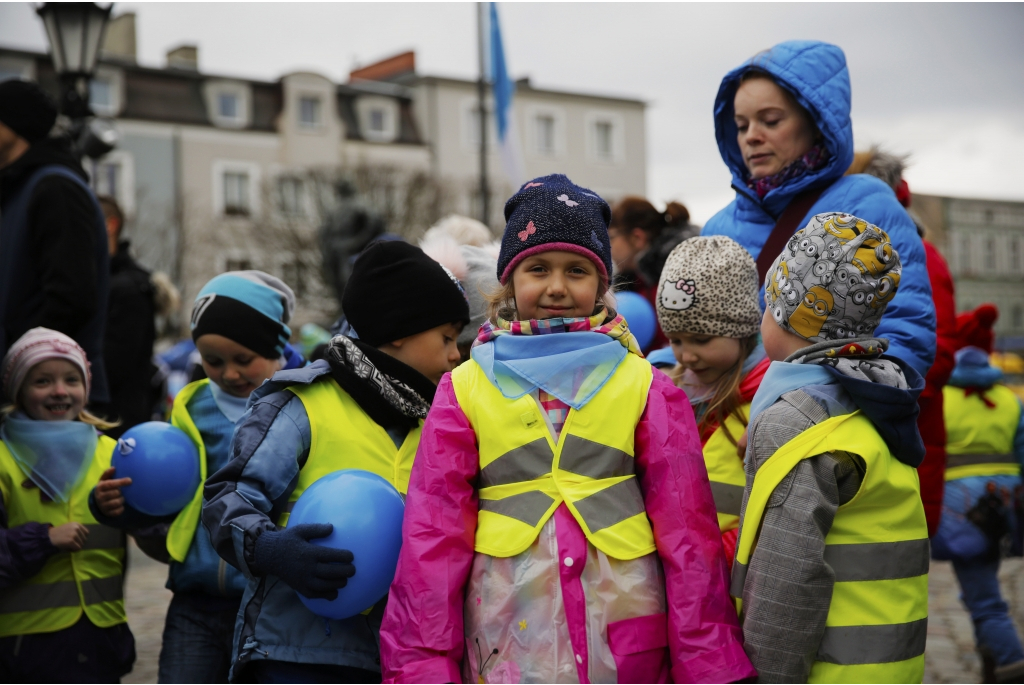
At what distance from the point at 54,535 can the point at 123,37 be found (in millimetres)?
42871

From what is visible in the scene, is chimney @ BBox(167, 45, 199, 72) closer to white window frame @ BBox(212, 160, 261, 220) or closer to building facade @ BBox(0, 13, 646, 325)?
building facade @ BBox(0, 13, 646, 325)

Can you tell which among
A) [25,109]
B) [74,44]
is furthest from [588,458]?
[74,44]

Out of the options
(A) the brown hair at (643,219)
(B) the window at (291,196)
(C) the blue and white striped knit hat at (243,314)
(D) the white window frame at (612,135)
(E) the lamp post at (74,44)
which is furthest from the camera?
(D) the white window frame at (612,135)

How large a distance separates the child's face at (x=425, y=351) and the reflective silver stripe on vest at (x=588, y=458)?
2.48ft

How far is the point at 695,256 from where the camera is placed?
3312 mm

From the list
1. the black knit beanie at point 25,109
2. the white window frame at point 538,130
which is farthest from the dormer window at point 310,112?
the black knit beanie at point 25,109

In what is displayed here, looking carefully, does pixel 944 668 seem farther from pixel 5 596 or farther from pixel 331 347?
pixel 5 596

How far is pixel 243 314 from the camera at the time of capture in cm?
371

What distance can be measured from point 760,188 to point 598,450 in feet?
4.91

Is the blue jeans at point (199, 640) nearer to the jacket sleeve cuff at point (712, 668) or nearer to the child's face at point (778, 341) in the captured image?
the jacket sleeve cuff at point (712, 668)

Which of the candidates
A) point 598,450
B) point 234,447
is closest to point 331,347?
point 234,447

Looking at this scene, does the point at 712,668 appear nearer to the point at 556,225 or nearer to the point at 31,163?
the point at 556,225

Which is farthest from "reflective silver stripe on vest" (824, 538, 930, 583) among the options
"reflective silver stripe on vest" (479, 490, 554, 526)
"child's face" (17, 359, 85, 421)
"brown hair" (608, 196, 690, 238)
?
"brown hair" (608, 196, 690, 238)

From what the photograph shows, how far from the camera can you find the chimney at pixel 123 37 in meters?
41.7
